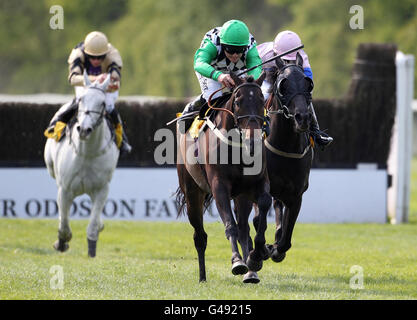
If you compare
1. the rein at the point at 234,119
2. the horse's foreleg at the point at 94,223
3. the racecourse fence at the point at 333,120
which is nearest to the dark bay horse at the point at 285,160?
the rein at the point at 234,119

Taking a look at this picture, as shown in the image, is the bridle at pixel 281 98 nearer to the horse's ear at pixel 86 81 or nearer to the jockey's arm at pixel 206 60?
the jockey's arm at pixel 206 60

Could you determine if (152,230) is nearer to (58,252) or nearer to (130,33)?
(58,252)

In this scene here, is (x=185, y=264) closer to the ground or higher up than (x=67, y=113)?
closer to the ground

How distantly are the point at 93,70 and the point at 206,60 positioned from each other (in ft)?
13.7

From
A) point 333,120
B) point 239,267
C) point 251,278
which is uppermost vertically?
point 333,120

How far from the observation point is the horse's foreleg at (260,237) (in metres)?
7.48

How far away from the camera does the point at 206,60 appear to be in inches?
321

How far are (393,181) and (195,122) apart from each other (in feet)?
29.4

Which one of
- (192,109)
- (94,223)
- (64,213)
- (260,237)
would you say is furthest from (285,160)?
(64,213)

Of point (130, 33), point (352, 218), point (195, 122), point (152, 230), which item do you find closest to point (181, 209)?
point (195, 122)

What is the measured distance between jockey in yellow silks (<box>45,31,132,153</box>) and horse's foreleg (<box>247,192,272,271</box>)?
4.45 metres

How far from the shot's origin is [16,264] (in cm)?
1020

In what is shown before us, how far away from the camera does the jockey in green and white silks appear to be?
7.95 meters

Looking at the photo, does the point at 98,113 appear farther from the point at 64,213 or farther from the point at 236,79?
the point at 236,79
